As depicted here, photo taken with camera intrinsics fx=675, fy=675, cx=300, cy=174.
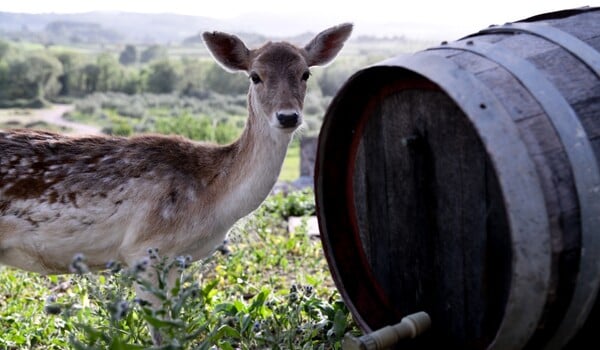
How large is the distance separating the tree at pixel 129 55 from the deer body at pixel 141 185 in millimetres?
29002

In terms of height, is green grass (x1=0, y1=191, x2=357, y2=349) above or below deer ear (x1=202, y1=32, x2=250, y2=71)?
below

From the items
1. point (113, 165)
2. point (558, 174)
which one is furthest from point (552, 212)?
point (113, 165)

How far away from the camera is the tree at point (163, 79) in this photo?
25173mm

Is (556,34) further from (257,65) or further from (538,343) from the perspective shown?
(257,65)

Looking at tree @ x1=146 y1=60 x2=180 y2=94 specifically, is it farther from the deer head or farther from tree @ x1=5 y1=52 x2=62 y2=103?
the deer head

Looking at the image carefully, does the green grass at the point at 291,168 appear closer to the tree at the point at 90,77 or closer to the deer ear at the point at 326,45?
the deer ear at the point at 326,45

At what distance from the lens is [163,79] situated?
83.1 ft

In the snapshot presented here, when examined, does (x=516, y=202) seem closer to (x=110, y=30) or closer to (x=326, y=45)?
(x=326, y=45)

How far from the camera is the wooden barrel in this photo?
2.32 meters

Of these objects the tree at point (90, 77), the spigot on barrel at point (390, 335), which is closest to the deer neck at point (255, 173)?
the spigot on barrel at point (390, 335)

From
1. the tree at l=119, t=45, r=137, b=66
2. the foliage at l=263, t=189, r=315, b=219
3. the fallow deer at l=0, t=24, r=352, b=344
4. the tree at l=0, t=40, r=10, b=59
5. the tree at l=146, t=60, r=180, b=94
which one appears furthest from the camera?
the tree at l=119, t=45, r=137, b=66

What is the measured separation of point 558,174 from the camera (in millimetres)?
2332

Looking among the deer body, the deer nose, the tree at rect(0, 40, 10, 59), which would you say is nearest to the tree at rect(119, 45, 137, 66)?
the tree at rect(0, 40, 10, 59)

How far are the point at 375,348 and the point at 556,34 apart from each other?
146cm
